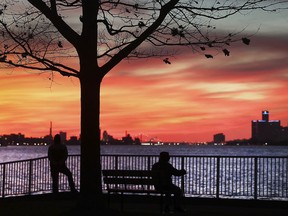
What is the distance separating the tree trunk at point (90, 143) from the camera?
14141 mm

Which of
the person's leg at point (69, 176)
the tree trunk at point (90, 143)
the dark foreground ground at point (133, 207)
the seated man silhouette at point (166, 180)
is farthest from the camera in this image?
the person's leg at point (69, 176)

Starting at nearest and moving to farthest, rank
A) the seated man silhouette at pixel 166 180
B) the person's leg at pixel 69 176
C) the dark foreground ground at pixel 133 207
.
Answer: the dark foreground ground at pixel 133 207 → the seated man silhouette at pixel 166 180 → the person's leg at pixel 69 176

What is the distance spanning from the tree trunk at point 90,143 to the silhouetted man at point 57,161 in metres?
5.21

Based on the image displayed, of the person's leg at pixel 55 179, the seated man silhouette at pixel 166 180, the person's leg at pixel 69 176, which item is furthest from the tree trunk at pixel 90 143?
the person's leg at pixel 55 179

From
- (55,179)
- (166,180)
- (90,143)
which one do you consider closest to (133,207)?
(166,180)

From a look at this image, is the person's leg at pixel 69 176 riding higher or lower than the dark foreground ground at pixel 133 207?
higher

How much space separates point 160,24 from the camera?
1485cm

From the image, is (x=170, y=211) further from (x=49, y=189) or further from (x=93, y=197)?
(x=49, y=189)

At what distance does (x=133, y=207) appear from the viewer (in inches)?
659

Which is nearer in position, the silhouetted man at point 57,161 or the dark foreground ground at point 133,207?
the dark foreground ground at point 133,207

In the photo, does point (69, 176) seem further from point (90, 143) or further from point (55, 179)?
point (90, 143)

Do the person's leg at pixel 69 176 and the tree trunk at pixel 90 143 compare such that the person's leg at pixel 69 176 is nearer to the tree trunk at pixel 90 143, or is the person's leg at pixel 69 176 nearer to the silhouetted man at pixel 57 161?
the silhouetted man at pixel 57 161

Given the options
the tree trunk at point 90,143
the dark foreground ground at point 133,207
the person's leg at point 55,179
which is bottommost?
the dark foreground ground at point 133,207

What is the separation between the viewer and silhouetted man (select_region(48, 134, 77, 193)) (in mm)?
19359
